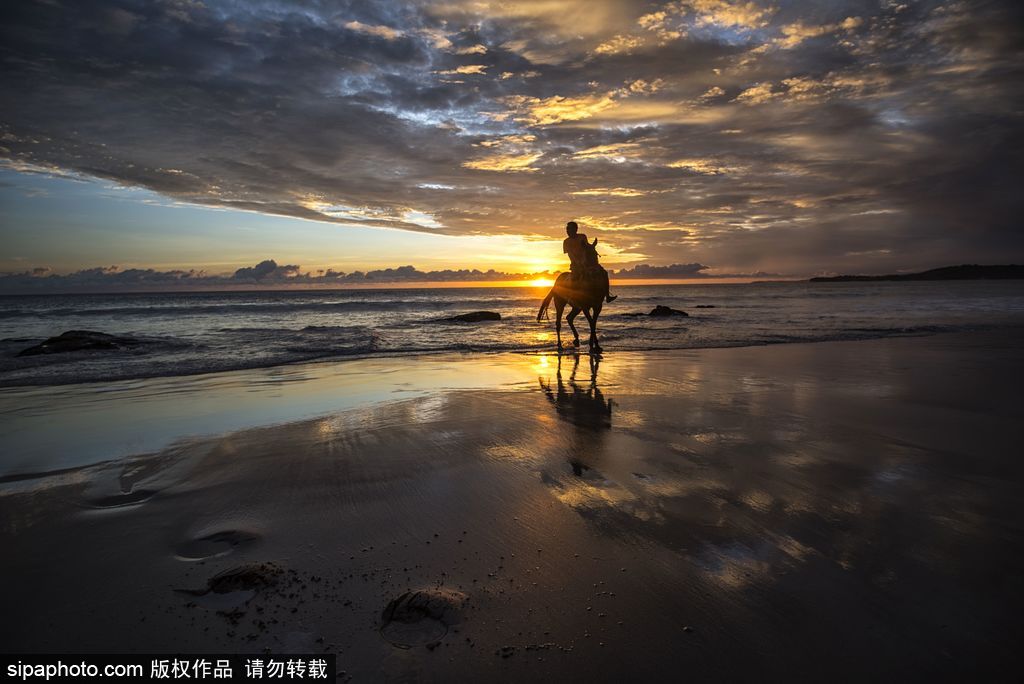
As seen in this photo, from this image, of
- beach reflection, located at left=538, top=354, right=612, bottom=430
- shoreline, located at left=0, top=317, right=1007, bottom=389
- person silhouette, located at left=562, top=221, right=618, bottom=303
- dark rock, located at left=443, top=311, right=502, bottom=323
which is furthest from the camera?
dark rock, located at left=443, top=311, right=502, bottom=323

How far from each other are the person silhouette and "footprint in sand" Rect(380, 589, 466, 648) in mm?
11715

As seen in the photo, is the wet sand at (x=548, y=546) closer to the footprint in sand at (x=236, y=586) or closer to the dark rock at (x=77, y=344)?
the footprint in sand at (x=236, y=586)

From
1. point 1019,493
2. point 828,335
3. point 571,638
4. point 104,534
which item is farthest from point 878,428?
point 828,335

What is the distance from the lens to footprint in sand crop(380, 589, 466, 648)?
7.17 ft

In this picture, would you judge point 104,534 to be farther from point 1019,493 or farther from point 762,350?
point 762,350

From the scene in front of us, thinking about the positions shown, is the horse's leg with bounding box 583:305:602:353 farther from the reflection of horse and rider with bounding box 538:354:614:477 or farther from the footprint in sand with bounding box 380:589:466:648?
the footprint in sand with bounding box 380:589:466:648

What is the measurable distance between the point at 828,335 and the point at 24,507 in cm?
1995

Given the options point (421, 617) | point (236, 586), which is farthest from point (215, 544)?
point (421, 617)

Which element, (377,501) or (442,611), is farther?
(377,501)

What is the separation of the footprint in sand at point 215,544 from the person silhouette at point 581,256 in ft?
37.6

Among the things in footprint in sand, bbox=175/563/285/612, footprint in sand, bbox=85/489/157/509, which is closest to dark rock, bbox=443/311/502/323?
footprint in sand, bbox=85/489/157/509

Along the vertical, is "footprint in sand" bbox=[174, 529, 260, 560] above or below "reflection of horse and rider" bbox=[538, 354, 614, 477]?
above

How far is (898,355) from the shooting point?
37.6 feet

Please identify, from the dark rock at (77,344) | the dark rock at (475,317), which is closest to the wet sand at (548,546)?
the dark rock at (77,344)
